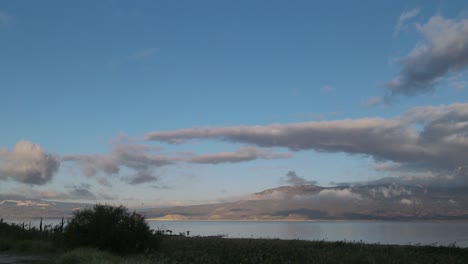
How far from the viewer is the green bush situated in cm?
2817

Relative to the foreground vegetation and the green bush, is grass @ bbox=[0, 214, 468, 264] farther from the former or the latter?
the green bush

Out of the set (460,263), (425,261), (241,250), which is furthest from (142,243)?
(460,263)

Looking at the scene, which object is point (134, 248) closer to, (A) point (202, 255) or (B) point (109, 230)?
(B) point (109, 230)

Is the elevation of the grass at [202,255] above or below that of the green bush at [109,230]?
Answer: below

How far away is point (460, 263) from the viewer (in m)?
25.3

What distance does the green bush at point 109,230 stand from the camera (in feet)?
92.4

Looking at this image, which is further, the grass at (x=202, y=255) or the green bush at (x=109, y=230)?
the green bush at (x=109, y=230)

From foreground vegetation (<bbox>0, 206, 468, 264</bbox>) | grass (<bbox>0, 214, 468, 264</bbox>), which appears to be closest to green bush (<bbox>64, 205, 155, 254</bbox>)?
foreground vegetation (<bbox>0, 206, 468, 264</bbox>)

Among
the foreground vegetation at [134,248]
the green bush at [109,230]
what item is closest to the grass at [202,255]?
the foreground vegetation at [134,248]

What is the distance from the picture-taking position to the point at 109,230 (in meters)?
28.3

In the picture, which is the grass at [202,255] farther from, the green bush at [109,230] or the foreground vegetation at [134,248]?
the green bush at [109,230]

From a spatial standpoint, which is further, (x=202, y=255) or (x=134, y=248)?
(x=134, y=248)

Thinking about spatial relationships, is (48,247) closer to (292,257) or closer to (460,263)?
(292,257)

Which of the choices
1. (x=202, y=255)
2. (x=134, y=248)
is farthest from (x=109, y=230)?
(x=202, y=255)
